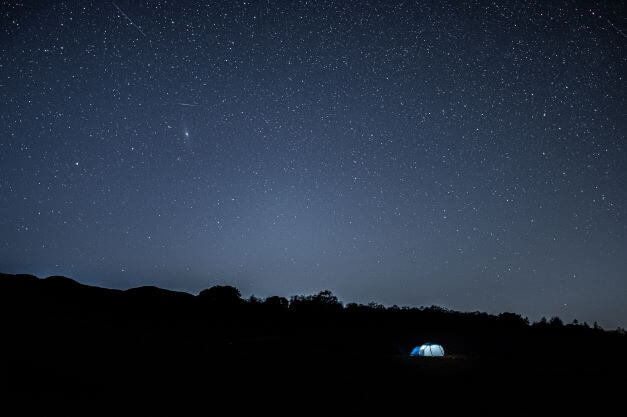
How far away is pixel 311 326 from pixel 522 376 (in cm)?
2846

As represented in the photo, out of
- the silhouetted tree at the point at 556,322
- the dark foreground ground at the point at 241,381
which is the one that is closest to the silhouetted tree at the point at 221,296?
the dark foreground ground at the point at 241,381

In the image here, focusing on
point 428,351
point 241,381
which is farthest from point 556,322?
point 241,381

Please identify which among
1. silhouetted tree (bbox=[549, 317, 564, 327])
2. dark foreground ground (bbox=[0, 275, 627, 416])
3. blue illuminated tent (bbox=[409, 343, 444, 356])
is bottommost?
blue illuminated tent (bbox=[409, 343, 444, 356])

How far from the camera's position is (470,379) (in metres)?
11.8

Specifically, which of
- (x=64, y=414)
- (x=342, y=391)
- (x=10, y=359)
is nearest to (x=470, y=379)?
(x=342, y=391)

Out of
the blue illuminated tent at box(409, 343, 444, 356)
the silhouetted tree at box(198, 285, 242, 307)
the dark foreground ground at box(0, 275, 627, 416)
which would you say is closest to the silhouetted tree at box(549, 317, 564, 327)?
the blue illuminated tent at box(409, 343, 444, 356)

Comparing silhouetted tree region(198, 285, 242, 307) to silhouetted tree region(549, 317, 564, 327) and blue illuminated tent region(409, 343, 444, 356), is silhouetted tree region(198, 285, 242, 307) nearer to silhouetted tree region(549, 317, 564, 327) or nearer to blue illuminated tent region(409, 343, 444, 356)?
blue illuminated tent region(409, 343, 444, 356)

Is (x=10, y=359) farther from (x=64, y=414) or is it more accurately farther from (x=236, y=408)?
(x=236, y=408)

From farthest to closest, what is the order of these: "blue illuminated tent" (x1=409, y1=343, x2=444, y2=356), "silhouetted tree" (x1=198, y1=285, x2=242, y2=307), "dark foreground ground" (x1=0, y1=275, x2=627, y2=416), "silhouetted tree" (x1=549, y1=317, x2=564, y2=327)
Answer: "silhouetted tree" (x1=549, y1=317, x2=564, y2=327), "silhouetted tree" (x1=198, y1=285, x2=242, y2=307), "blue illuminated tent" (x1=409, y1=343, x2=444, y2=356), "dark foreground ground" (x1=0, y1=275, x2=627, y2=416)

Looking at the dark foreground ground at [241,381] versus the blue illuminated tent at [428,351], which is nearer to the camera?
the dark foreground ground at [241,381]

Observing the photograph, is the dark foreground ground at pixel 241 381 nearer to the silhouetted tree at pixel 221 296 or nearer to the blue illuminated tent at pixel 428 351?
the blue illuminated tent at pixel 428 351

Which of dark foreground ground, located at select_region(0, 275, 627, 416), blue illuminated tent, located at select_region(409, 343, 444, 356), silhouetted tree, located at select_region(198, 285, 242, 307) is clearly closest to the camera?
dark foreground ground, located at select_region(0, 275, 627, 416)

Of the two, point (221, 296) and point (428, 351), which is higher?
point (221, 296)

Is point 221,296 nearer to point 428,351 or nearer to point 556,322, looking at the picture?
point 428,351
